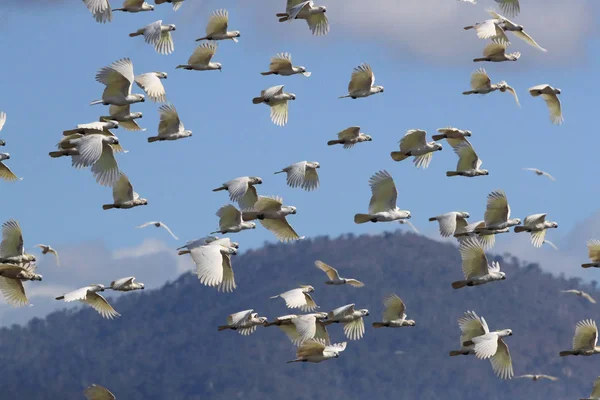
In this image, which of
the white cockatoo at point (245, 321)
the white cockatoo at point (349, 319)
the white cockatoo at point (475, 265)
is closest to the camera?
the white cockatoo at point (245, 321)

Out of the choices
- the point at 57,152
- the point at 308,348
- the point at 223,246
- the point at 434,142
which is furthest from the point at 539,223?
the point at 57,152

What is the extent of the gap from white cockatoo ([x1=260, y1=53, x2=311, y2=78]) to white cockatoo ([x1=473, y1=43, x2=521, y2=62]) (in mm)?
7006

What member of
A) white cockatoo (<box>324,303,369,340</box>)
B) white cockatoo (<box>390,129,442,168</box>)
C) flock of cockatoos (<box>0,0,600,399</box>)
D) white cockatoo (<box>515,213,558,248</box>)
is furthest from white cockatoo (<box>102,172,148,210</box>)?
white cockatoo (<box>515,213,558,248</box>)

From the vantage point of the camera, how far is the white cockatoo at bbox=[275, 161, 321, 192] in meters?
51.0

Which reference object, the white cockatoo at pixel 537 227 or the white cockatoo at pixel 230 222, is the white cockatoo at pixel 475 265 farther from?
the white cockatoo at pixel 230 222

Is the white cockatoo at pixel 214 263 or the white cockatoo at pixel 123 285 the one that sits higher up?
the white cockatoo at pixel 214 263

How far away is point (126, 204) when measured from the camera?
51562mm

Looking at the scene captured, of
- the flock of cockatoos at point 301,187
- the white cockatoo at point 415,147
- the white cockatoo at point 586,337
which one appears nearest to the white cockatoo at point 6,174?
the flock of cockatoos at point 301,187

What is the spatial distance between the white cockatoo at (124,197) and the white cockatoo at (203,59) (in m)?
5.43

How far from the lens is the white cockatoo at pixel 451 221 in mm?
52062

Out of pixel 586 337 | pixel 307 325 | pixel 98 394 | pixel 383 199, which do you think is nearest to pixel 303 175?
pixel 383 199

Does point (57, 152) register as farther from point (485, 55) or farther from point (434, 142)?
point (485, 55)

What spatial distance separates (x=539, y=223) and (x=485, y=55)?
7020mm

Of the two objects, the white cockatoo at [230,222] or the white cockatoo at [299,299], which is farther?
the white cockatoo at [230,222]
